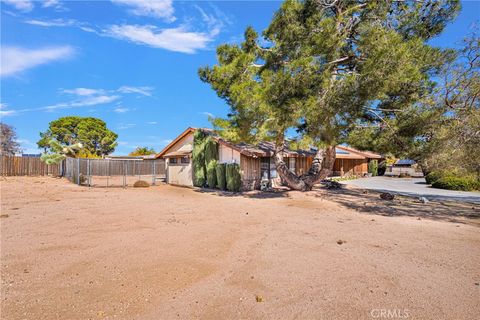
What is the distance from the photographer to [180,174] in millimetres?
21469

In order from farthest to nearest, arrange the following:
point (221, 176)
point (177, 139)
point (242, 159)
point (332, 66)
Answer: point (177, 139), point (221, 176), point (242, 159), point (332, 66)

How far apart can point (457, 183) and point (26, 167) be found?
32831 mm

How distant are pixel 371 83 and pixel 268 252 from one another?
7.21m

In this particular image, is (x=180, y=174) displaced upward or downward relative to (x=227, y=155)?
downward

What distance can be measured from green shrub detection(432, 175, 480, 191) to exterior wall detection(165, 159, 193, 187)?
1762cm

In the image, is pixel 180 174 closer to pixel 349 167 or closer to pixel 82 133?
pixel 349 167

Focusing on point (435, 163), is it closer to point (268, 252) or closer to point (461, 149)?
point (461, 149)

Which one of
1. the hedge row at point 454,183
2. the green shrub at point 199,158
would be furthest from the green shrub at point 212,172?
the hedge row at point 454,183

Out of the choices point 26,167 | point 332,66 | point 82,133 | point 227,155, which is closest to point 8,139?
point 82,133

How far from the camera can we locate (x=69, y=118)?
43.8 m

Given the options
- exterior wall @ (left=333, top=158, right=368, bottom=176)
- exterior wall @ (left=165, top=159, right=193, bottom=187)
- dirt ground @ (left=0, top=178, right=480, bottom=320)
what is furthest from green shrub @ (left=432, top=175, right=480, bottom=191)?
exterior wall @ (left=165, top=159, right=193, bottom=187)

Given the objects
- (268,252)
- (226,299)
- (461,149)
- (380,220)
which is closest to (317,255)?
(268,252)

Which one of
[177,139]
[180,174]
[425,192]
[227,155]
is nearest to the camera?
[425,192]

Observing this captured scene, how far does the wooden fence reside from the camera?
22.0 metres
